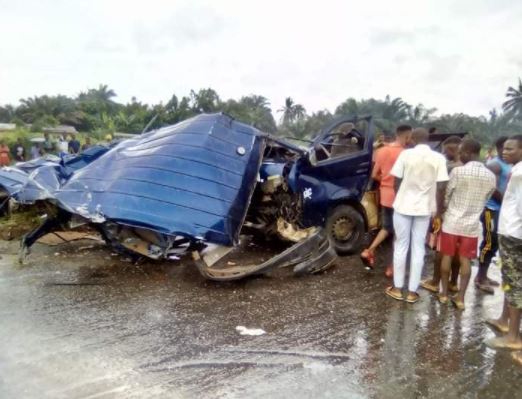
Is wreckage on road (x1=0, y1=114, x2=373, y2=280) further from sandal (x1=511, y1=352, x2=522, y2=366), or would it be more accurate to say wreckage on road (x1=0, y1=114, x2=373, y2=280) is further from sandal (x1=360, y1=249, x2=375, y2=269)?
sandal (x1=511, y1=352, x2=522, y2=366)

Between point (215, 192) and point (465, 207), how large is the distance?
2.45 m

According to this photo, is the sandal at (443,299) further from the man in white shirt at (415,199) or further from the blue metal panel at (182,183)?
the blue metal panel at (182,183)

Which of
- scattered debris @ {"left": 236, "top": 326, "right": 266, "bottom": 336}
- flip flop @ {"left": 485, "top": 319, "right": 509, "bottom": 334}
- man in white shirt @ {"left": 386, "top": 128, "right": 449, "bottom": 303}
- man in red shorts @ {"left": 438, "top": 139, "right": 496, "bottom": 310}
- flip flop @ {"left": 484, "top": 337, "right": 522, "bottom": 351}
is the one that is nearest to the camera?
flip flop @ {"left": 484, "top": 337, "right": 522, "bottom": 351}

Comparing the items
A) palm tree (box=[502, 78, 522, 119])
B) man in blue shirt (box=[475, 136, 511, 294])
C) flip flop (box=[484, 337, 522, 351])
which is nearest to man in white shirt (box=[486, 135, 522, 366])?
flip flop (box=[484, 337, 522, 351])

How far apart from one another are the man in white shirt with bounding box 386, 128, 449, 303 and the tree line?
29.6m

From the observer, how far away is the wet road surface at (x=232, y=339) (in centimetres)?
291

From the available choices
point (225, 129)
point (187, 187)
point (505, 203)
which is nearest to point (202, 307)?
point (187, 187)

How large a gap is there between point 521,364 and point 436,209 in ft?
5.21

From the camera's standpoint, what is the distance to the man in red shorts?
415 cm

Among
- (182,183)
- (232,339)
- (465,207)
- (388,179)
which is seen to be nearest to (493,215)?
(465,207)

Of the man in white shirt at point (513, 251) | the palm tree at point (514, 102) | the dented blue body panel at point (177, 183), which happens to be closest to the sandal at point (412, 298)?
the man in white shirt at point (513, 251)

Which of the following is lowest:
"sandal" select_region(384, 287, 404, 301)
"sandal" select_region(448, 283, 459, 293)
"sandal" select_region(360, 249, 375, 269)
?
"sandal" select_region(384, 287, 404, 301)

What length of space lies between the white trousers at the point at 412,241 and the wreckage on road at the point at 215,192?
0.89 metres

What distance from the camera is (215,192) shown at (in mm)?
4578
